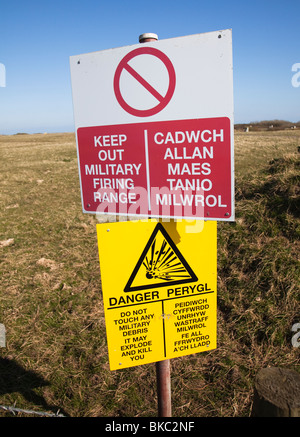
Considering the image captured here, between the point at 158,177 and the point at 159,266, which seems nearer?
the point at 158,177

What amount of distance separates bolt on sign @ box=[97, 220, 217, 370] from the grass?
1050 millimetres

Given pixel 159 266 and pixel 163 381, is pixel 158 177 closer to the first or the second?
pixel 159 266

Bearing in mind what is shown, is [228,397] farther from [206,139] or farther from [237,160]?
[237,160]

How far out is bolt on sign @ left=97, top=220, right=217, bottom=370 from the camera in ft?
5.93

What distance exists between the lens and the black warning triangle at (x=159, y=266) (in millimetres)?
1815

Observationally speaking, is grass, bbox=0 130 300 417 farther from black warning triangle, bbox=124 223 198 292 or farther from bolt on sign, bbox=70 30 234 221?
bolt on sign, bbox=70 30 234 221

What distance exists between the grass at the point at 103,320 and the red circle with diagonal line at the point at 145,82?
2.38 metres

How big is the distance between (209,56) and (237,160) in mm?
11074

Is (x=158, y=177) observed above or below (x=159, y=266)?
above

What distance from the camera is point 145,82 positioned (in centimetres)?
158

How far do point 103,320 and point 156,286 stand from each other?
2.11 meters

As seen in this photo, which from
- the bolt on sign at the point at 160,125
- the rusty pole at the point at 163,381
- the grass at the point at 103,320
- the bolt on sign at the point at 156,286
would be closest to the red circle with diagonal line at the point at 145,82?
the bolt on sign at the point at 160,125

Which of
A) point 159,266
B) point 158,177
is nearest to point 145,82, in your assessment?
point 158,177

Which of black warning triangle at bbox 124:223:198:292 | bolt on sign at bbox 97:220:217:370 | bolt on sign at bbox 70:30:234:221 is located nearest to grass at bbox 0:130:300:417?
bolt on sign at bbox 97:220:217:370
